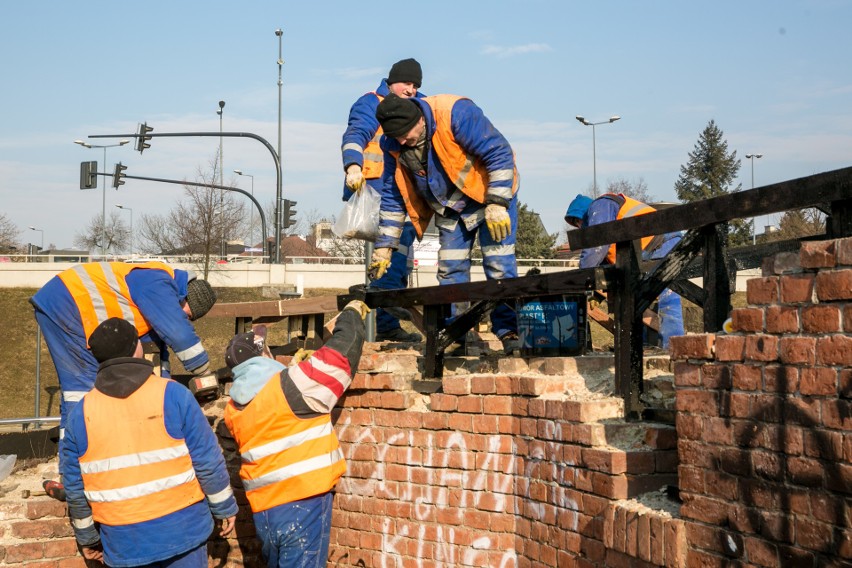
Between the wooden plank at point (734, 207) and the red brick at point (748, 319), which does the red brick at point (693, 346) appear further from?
the wooden plank at point (734, 207)

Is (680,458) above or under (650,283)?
under

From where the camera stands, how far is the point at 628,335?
167 inches

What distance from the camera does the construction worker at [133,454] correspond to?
462 centimetres

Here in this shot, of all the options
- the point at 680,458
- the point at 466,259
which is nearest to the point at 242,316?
the point at 466,259

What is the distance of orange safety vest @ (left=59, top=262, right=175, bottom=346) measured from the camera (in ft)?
19.5

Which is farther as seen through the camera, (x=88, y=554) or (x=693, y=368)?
(x=88, y=554)

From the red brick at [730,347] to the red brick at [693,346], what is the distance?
0.05 m

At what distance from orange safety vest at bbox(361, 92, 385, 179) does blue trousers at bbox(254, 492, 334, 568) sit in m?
2.75

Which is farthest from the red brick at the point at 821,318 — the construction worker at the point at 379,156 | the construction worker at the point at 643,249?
the construction worker at the point at 379,156

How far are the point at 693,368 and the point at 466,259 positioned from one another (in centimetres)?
316

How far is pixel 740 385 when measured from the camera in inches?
132

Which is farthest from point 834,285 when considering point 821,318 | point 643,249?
point 643,249

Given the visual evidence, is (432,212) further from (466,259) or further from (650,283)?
(650,283)

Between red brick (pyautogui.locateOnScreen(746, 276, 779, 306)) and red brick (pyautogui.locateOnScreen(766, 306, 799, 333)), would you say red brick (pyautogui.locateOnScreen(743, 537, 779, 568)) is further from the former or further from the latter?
red brick (pyautogui.locateOnScreen(746, 276, 779, 306))
